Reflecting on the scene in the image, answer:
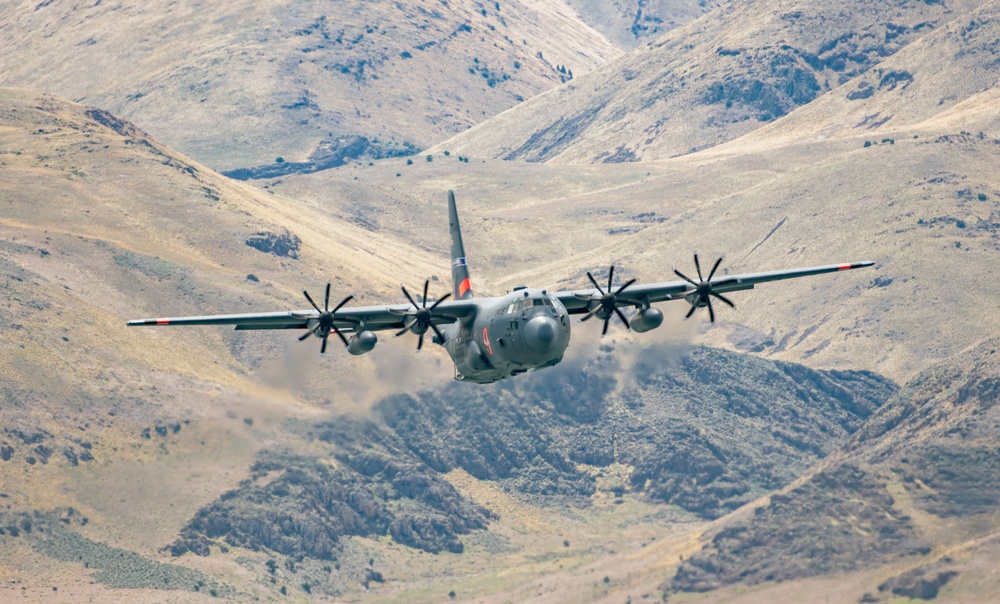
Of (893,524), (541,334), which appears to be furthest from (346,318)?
(893,524)

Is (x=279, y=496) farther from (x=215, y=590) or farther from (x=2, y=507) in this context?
(x=2, y=507)

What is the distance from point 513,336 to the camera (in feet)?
240

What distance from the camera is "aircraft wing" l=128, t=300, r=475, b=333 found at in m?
77.6

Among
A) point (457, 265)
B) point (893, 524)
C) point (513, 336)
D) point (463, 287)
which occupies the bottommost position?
point (893, 524)

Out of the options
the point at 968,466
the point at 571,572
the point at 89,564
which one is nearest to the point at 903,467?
the point at 968,466

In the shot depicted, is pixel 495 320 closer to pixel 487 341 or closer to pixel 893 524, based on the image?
pixel 487 341

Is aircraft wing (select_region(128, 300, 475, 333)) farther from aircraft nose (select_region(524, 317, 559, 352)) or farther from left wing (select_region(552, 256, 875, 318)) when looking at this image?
aircraft nose (select_region(524, 317, 559, 352))

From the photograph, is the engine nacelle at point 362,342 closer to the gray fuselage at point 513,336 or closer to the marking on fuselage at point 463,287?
the gray fuselage at point 513,336

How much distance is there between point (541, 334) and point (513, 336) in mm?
2288

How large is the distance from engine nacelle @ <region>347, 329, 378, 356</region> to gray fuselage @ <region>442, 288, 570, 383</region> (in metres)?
5.27

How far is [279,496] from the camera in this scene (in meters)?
185

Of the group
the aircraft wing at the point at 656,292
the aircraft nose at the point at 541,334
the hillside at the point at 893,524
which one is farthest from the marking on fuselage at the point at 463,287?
the hillside at the point at 893,524

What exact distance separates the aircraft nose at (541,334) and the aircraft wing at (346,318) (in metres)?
7.91

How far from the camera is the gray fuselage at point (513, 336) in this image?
71750 mm
